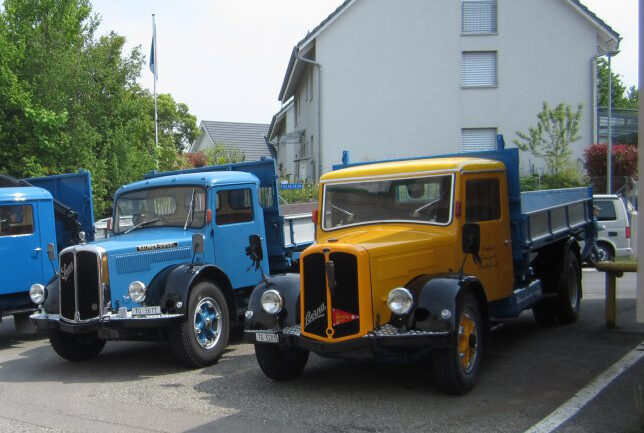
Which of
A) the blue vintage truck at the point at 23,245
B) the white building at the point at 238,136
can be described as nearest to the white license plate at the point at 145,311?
the blue vintage truck at the point at 23,245

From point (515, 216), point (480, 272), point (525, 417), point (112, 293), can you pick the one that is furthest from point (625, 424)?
point (112, 293)

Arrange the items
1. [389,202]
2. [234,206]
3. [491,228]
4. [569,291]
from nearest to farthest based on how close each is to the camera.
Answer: [389,202] < [491,228] < [234,206] < [569,291]

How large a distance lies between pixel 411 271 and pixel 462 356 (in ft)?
2.98

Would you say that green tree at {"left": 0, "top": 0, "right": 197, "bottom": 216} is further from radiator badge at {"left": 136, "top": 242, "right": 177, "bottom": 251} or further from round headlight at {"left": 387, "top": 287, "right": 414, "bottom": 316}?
round headlight at {"left": 387, "top": 287, "right": 414, "bottom": 316}

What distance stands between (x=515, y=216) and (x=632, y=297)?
5.50 m

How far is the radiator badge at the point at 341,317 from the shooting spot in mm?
6473

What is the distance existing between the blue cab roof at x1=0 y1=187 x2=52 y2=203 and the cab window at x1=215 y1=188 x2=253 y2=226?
346 centimetres

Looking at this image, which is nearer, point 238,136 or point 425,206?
point 425,206

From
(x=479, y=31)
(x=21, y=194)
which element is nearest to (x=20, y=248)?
(x=21, y=194)

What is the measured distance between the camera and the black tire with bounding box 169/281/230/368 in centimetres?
805

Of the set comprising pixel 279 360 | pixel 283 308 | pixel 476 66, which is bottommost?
pixel 279 360

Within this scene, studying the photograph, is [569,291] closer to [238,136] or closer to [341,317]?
[341,317]

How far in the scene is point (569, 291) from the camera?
9.94 m

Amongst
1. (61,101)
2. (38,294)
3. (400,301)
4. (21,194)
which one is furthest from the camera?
A: (61,101)
